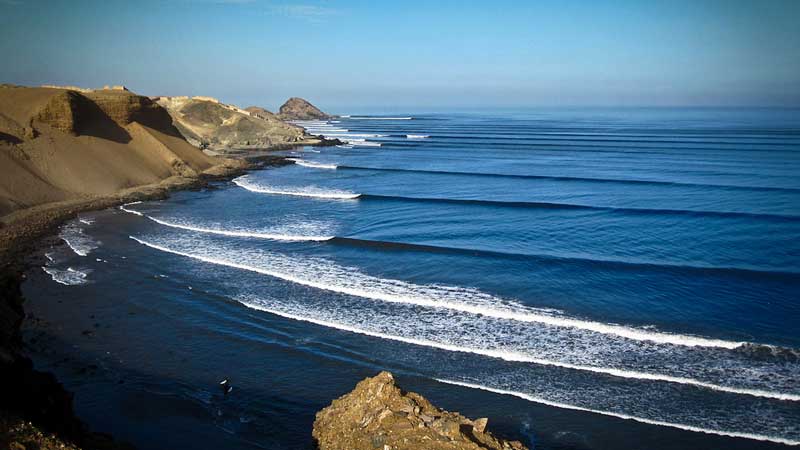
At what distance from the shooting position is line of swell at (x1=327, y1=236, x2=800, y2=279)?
54.5 feet

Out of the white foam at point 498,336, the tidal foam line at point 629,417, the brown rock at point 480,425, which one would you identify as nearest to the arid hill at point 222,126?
the white foam at point 498,336

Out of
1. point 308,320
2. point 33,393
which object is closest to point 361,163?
point 308,320

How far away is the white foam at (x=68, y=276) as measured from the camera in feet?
50.8

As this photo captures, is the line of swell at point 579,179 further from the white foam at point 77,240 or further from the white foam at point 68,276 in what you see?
the white foam at point 68,276

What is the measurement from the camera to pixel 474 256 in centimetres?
1848

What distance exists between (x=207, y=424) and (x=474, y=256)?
11.4 metres

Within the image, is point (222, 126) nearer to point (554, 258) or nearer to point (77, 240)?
point (77, 240)

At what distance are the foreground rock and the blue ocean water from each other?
144 centimetres

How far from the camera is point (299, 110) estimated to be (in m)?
138

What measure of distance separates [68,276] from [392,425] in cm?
1352

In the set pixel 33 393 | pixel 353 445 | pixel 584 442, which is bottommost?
pixel 584 442

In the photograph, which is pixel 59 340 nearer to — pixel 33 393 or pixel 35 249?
pixel 33 393

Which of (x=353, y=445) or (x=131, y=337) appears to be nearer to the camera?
(x=353, y=445)

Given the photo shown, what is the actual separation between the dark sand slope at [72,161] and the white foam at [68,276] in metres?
0.93
